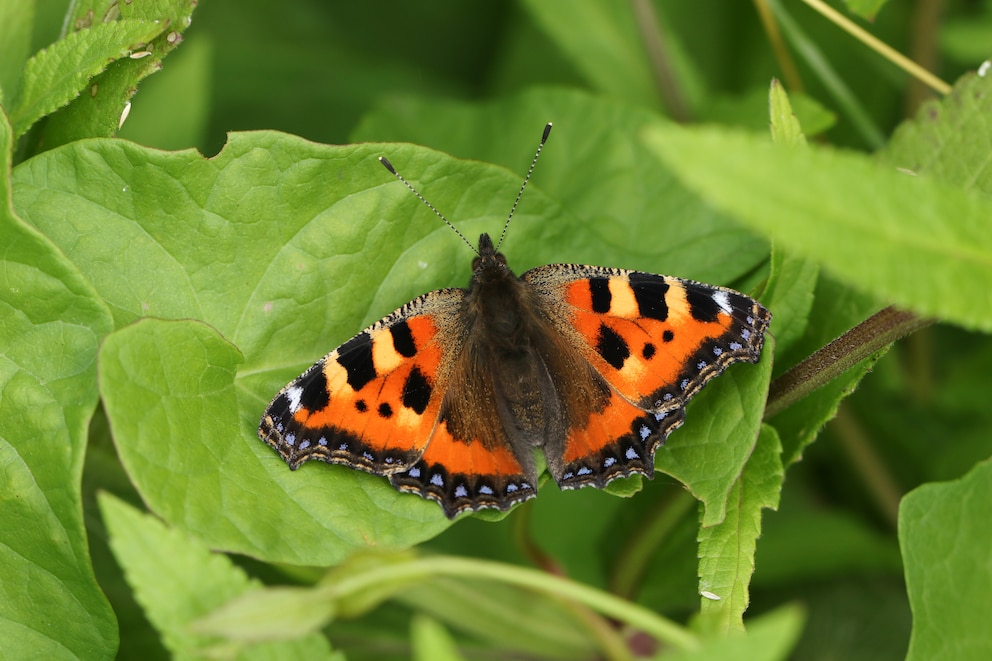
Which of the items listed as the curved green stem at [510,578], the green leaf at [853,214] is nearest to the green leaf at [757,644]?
the curved green stem at [510,578]

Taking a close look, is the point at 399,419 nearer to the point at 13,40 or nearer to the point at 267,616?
the point at 267,616

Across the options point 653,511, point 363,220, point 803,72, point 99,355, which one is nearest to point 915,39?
point 803,72

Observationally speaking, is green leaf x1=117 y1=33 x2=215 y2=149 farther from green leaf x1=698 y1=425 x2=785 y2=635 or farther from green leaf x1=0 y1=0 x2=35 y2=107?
green leaf x1=698 y1=425 x2=785 y2=635

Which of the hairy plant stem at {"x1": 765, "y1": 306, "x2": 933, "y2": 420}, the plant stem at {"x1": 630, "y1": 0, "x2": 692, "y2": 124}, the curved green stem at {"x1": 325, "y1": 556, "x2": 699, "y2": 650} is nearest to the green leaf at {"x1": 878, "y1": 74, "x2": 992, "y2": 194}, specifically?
the hairy plant stem at {"x1": 765, "y1": 306, "x2": 933, "y2": 420}

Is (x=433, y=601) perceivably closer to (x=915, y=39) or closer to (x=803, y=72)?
(x=803, y=72)

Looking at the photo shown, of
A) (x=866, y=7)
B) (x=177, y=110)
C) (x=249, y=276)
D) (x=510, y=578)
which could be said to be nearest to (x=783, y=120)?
(x=866, y=7)

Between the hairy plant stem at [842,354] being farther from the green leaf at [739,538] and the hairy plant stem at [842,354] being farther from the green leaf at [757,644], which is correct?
the green leaf at [757,644]
